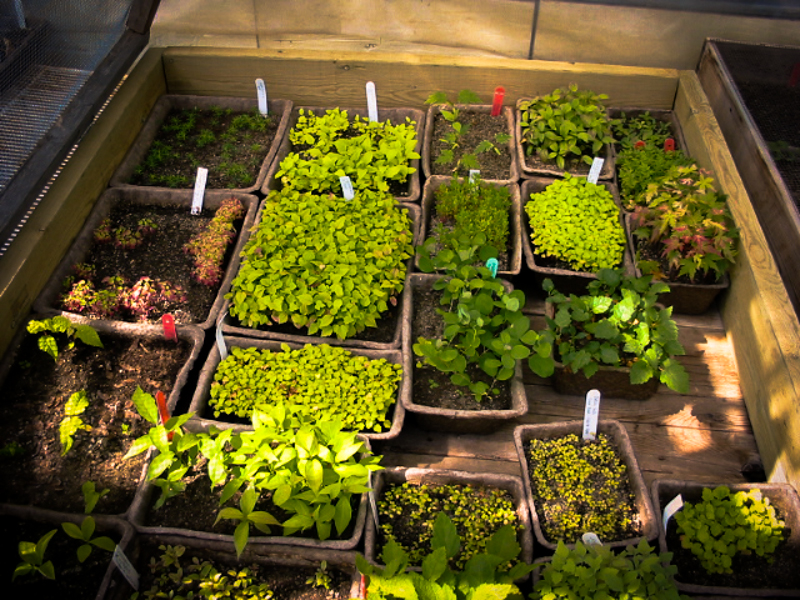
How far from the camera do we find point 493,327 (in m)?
2.98

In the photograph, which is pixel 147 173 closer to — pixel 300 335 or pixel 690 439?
pixel 300 335

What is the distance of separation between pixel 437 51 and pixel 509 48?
0.45 m

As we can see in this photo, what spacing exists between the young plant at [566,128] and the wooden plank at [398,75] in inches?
8.5

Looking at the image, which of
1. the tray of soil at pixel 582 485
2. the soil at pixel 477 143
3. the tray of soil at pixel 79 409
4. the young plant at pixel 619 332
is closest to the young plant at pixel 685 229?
the young plant at pixel 619 332

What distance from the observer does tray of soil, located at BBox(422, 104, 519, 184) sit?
382 centimetres

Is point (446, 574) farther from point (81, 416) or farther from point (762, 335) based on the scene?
point (762, 335)

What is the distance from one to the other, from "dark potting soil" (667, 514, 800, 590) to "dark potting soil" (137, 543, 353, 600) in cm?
121

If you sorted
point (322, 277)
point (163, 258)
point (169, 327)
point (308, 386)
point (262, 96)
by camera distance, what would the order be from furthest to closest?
1. point (262, 96)
2. point (163, 258)
3. point (322, 277)
4. point (169, 327)
5. point (308, 386)

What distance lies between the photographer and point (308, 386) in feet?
9.16

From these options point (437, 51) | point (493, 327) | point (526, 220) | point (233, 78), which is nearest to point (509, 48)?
point (437, 51)

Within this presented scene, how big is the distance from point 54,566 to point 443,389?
1.61 metres

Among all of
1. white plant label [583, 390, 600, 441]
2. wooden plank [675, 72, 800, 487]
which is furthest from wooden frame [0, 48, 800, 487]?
white plant label [583, 390, 600, 441]

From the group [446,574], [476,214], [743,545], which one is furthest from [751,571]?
[476,214]

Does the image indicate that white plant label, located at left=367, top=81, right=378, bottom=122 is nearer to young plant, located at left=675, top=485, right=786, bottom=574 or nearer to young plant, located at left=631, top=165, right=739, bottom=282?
young plant, located at left=631, top=165, right=739, bottom=282
